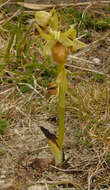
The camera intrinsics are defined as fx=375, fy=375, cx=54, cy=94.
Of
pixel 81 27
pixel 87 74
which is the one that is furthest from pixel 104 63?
pixel 81 27

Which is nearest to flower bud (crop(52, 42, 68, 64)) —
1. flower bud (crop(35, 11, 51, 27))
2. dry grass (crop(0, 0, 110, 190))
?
flower bud (crop(35, 11, 51, 27))

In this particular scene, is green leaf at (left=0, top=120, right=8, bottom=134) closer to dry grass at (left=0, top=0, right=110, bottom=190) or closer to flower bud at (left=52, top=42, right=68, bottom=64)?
dry grass at (left=0, top=0, right=110, bottom=190)

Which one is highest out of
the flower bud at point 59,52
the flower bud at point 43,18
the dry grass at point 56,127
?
the flower bud at point 43,18

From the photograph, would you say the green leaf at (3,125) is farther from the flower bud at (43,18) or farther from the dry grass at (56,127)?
the flower bud at (43,18)

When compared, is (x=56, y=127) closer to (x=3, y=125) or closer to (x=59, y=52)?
(x=3, y=125)

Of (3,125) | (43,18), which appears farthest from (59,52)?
(3,125)

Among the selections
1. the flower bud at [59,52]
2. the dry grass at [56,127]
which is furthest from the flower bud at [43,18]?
the dry grass at [56,127]
